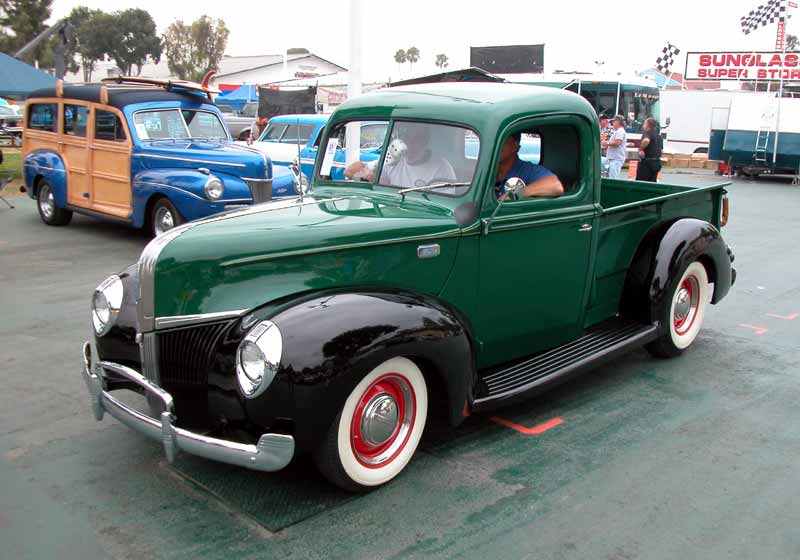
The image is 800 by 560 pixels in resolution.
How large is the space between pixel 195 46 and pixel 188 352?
5961cm

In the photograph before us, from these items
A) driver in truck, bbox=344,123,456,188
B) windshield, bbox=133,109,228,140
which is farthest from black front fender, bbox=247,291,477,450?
windshield, bbox=133,109,228,140

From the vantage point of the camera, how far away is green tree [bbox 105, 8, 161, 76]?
65938 millimetres

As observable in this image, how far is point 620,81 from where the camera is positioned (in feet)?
77.0

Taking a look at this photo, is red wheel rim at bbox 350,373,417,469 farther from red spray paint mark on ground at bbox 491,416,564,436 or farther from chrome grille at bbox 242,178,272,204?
chrome grille at bbox 242,178,272,204

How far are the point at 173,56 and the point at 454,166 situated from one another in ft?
195

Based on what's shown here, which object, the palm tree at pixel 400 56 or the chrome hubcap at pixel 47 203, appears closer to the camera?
the chrome hubcap at pixel 47 203

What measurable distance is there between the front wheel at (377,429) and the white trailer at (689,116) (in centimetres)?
2408

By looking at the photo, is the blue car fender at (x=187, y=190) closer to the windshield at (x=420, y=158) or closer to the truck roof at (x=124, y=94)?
the truck roof at (x=124, y=94)

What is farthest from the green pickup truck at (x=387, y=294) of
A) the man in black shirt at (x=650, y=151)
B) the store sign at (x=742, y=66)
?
the store sign at (x=742, y=66)

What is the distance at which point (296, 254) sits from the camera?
3.23m

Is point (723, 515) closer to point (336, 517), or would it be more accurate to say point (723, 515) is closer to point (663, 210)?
point (336, 517)

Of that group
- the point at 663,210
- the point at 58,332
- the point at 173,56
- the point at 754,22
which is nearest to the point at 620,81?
the point at 754,22

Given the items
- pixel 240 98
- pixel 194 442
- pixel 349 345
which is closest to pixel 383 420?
pixel 349 345

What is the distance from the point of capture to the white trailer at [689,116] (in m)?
24.9
